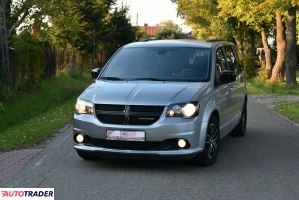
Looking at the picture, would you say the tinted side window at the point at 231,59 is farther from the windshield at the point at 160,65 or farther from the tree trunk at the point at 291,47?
the tree trunk at the point at 291,47

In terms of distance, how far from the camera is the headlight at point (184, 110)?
7.75m

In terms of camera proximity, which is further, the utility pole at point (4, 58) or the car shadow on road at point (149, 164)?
the utility pole at point (4, 58)

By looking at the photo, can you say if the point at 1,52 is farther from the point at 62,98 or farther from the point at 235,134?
the point at 235,134

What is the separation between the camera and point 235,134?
11.5 meters

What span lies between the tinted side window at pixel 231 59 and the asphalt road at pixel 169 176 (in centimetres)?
141

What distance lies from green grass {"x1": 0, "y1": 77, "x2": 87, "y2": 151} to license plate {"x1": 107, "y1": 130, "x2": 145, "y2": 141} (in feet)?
9.51

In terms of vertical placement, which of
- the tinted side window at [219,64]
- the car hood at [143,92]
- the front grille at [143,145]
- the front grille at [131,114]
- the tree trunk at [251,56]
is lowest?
the tree trunk at [251,56]

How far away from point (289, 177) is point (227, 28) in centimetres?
3654

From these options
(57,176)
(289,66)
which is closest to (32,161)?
(57,176)

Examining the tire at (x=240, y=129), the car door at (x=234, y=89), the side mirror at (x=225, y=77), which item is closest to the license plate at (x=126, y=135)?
the side mirror at (x=225, y=77)

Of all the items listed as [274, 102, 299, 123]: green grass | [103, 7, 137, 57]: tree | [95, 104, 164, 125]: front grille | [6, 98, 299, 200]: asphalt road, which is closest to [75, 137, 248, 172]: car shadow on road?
[6, 98, 299, 200]: asphalt road

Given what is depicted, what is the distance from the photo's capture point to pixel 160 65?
9.02 metres

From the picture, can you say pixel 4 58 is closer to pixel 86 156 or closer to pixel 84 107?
pixel 86 156

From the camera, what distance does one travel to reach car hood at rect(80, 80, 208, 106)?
25.6ft
